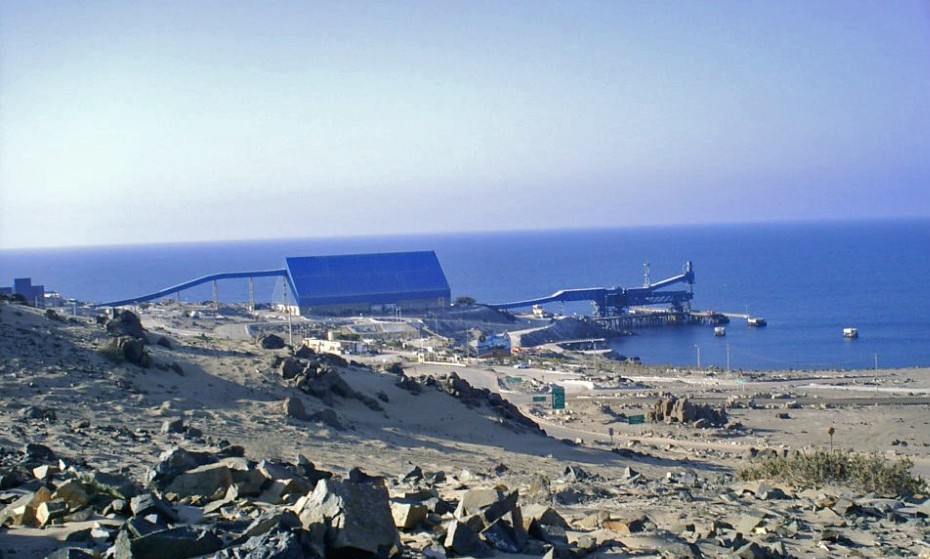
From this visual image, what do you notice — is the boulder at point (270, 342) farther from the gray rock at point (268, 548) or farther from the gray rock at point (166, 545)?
the gray rock at point (268, 548)

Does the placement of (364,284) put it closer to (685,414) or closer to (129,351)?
(685,414)

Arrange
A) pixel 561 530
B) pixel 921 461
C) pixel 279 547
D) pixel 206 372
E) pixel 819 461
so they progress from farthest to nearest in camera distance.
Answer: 1. pixel 921 461
2. pixel 206 372
3. pixel 819 461
4. pixel 561 530
5. pixel 279 547

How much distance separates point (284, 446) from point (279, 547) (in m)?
10.4

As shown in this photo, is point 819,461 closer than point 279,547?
No

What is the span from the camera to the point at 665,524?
9.51 metres

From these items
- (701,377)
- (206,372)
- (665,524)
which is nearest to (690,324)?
(701,377)

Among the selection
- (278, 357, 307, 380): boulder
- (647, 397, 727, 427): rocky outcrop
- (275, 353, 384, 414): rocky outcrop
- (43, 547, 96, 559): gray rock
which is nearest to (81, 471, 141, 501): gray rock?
(43, 547, 96, 559): gray rock

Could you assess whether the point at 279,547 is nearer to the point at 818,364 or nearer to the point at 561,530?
the point at 561,530

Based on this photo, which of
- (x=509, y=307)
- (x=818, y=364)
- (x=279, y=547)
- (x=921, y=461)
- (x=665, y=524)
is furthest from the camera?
(x=509, y=307)

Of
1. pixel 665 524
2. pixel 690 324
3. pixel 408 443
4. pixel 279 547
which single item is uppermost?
pixel 279 547

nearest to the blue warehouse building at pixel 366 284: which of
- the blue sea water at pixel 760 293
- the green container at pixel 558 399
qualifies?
the blue sea water at pixel 760 293

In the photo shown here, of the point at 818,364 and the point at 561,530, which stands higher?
the point at 561,530

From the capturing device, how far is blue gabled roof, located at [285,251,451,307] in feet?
252

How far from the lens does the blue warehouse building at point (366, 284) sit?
250 feet
